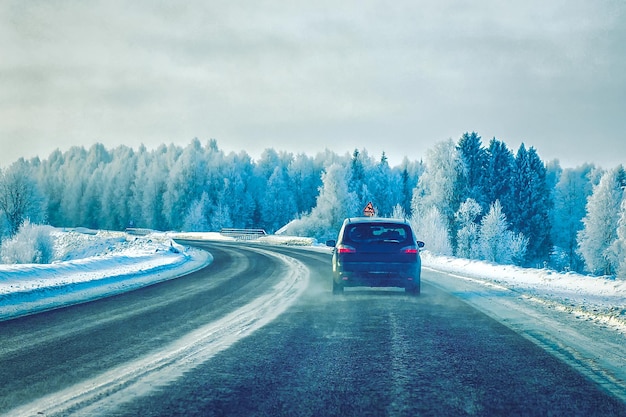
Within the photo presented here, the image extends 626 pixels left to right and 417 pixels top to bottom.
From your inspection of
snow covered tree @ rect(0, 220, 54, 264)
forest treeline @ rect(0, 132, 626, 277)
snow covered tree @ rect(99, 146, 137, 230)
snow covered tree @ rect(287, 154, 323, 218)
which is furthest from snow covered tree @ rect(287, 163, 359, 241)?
snow covered tree @ rect(99, 146, 137, 230)

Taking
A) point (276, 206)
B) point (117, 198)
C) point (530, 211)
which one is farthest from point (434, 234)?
point (117, 198)

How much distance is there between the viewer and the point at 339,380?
4750 millimetres

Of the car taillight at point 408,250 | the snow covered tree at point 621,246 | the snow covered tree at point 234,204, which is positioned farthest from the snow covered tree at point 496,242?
the snow covered tree at point 234,204

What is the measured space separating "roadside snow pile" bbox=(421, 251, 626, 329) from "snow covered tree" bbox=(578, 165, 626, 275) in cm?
4368

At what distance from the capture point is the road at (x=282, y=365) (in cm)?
404

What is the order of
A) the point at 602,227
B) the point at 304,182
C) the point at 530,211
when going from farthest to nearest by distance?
the point at 304,182 < the point at 530,211 < the point at 602,227

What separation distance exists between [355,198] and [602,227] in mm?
30639

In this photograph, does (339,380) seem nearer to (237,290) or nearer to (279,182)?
(237,290)

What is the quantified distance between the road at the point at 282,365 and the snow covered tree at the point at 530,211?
183 ft

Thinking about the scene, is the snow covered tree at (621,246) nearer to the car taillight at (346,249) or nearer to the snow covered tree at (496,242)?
the snow covered tree at (496,242)

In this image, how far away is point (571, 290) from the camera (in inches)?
512

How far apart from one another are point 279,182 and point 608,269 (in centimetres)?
6263

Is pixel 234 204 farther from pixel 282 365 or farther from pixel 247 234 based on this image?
pixel 282 365

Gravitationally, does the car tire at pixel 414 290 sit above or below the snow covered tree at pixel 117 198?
below
